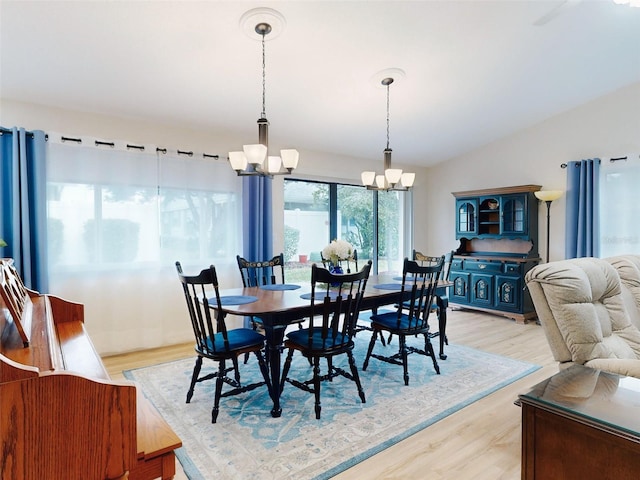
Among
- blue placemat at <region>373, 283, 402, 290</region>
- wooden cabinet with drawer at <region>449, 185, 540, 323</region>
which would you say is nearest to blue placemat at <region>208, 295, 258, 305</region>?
blue placemat at <region>373, 283, 402, 290</region>

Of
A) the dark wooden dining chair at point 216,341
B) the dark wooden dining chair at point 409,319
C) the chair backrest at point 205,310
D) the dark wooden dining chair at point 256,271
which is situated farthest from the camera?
the dark wooden dining chair at point 256,271

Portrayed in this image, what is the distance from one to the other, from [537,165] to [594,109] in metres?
0.88

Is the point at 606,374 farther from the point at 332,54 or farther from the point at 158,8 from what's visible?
the point at 158,8

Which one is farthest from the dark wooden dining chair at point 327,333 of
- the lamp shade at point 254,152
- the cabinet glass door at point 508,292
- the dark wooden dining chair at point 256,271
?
the cabinet glass door at point 508,292

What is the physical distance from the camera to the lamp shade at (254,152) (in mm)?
2545

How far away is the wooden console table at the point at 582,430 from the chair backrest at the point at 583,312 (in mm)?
284

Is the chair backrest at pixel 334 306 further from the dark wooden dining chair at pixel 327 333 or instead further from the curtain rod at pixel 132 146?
the curtain rod at pixel 132 146

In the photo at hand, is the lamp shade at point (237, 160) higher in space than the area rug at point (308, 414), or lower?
higher

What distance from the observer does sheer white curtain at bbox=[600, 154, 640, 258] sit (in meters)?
4.25

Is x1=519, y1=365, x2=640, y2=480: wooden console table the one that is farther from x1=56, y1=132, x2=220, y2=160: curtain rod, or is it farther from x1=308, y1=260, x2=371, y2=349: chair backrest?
x1=56, y1=132, x2=220, y2=160: curtain rod

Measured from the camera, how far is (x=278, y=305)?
2541mm

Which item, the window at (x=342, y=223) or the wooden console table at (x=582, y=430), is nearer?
the wooden console table at (x=582, y=430)

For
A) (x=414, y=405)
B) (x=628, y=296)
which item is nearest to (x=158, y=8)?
(x=414, y=405)

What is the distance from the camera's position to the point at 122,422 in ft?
3.30
